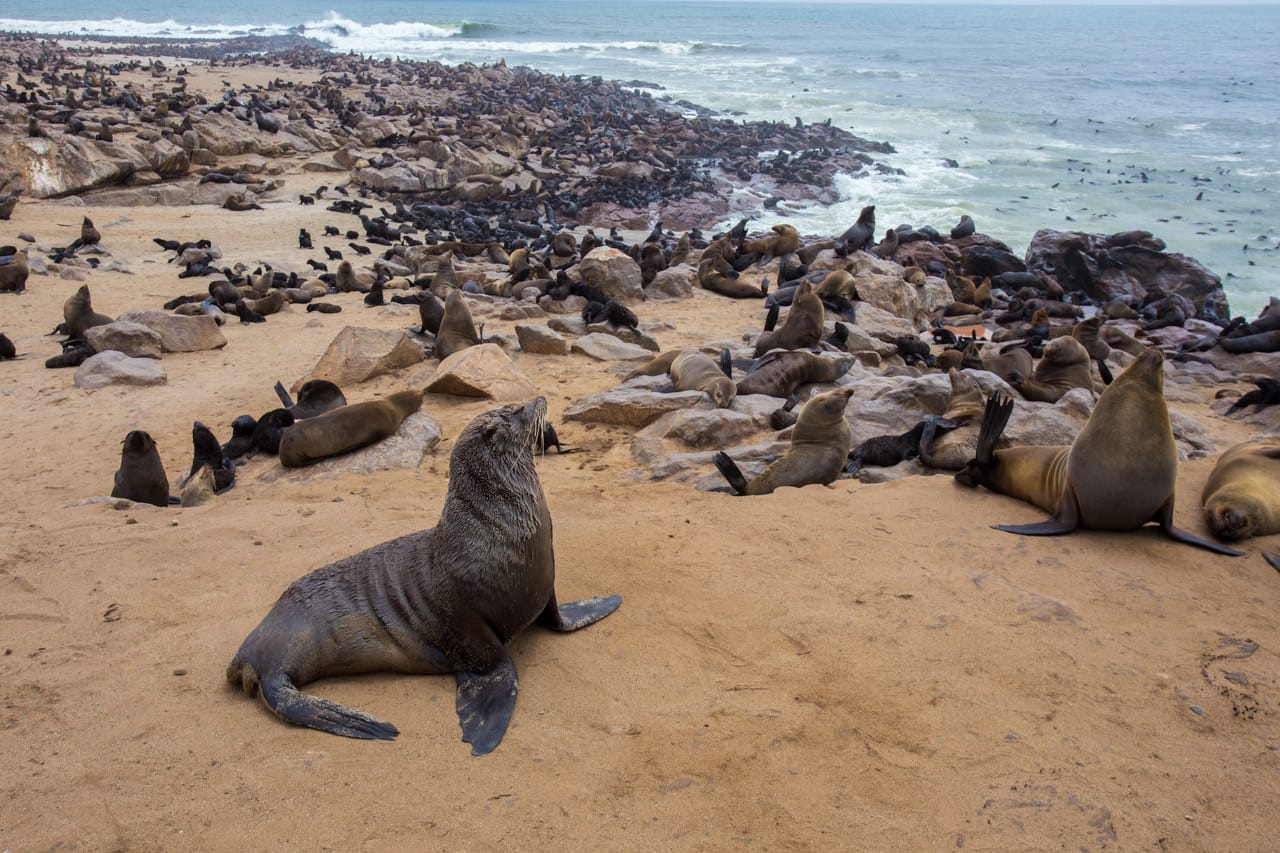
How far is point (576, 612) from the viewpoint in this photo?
366cm

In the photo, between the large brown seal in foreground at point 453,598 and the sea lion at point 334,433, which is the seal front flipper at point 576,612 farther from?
the sea lion at point 334,433

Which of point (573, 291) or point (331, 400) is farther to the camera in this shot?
point (573, 291)

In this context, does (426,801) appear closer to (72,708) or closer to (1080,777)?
(72,708)

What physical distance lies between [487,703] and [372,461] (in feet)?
12.3

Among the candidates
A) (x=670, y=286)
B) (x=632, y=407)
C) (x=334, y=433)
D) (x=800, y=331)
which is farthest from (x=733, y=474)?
(x=670, y=286)

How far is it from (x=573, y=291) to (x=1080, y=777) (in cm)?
1021

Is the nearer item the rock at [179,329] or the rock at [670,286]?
the rock at [179,329]

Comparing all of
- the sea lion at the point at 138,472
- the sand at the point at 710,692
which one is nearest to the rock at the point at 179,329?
the sea lion at the point at 138,472

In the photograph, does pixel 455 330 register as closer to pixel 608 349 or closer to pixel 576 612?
pixel 608 349

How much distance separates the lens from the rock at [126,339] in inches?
355

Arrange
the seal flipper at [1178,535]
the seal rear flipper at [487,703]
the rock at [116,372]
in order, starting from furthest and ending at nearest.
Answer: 1. the rock at [116,372]
2. the seal flipper at [1178,535]
3. the seal rear flipper at [487,703]

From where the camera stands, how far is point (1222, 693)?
10.3ft

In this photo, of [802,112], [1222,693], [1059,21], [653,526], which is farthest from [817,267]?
[1059,21]

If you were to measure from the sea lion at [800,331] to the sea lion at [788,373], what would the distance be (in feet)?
3.48
